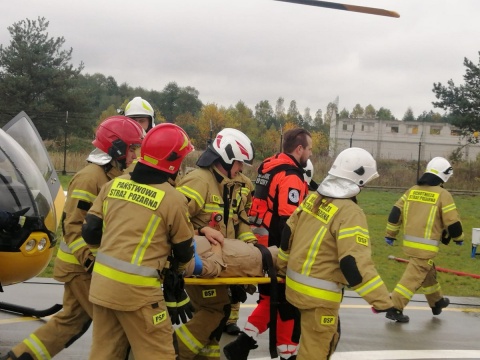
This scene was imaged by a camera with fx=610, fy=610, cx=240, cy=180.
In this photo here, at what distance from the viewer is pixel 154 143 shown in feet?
12.8

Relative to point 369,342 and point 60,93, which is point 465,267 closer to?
point 369,342

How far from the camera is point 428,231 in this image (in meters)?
7.21

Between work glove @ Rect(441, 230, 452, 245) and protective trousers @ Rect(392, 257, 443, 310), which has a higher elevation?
work glove @ Rect(441, 230, 452, 245)

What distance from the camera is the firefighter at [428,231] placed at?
23.2 ft

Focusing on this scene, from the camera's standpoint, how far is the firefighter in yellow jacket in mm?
4035

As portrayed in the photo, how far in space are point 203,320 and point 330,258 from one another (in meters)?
1.22

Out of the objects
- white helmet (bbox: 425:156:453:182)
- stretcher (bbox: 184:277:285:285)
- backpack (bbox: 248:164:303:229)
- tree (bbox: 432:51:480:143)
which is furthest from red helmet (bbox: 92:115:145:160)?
tree (bbox: 432:51:480:143)

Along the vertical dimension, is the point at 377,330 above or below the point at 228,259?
below

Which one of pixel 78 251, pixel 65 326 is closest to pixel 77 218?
pixel 78 251

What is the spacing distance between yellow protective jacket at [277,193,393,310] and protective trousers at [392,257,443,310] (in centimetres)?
291

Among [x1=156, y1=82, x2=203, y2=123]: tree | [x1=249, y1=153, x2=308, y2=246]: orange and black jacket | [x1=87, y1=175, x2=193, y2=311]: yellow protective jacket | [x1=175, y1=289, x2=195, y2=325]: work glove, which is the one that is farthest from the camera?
[x1=156, y1=82, x2=203, y2=123]: tree

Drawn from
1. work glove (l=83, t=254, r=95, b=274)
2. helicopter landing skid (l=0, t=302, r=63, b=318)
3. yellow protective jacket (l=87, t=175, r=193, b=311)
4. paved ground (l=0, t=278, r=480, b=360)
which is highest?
yellow protective jacket (l=87, t=175, r=193, b=311)

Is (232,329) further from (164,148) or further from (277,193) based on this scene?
(164,148)

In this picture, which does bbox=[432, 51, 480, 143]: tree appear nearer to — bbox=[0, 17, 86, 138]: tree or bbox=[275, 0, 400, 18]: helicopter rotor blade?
bbox=[0, 17, 86, 138]: tree
